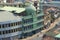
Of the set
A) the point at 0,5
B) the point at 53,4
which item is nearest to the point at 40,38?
the point at 0,5

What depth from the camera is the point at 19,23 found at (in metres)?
89.2

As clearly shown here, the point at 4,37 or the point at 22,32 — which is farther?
the point at 22,32

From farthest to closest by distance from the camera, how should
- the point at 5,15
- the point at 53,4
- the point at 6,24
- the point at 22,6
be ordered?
the point at 53,4
the point at 22,6
the point at 5,15
the point at 6,24

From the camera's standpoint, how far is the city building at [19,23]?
8519 cm

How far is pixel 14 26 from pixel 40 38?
489 inches

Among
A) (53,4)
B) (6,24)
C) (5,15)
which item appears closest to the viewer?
(6,24)

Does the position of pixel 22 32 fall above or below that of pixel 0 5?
below

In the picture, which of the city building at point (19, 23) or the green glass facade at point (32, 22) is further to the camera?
the green glass facade at point (32, 22)

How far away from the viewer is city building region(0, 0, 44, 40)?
85188 mm

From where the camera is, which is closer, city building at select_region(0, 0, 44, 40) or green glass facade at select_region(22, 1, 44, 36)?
city building at select_region(0, 0, 44, 40)

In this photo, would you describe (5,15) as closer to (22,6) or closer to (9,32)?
(9,32)

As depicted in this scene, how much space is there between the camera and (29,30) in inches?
3757

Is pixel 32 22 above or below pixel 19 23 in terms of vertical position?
below

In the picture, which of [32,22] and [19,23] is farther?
[32,22]
